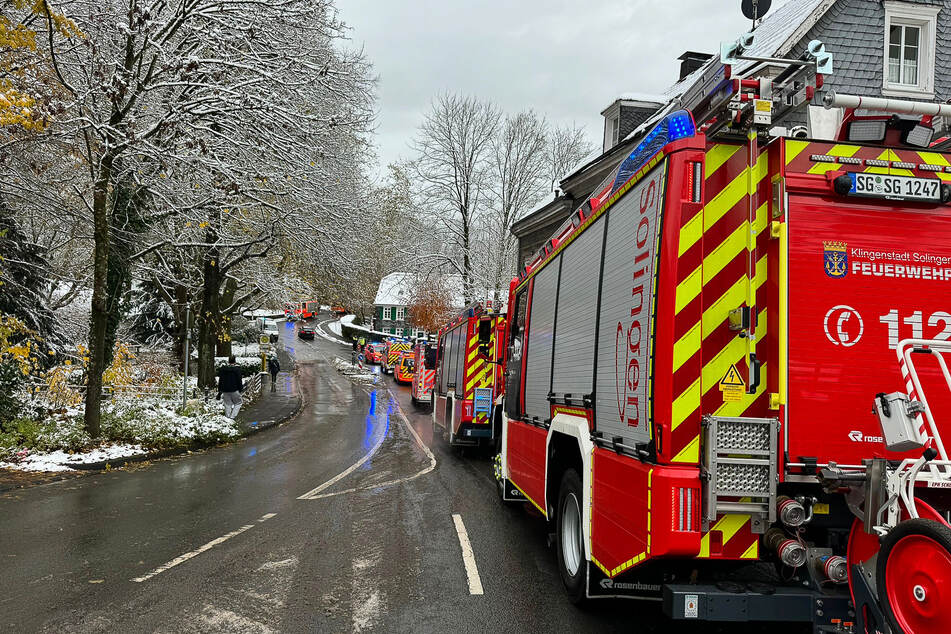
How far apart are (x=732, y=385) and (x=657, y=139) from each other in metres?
1.62

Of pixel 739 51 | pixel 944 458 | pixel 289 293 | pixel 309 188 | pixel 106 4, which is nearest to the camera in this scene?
pixel 944 458

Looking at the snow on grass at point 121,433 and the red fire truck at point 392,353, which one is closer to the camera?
the snow on grass at point 121,433

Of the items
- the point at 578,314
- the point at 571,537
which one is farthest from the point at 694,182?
the point at 571,537

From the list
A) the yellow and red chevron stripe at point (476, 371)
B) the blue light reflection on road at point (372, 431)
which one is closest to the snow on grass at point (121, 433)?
the blue light reflection on road at point (372, 431)

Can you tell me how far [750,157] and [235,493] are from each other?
332 inches

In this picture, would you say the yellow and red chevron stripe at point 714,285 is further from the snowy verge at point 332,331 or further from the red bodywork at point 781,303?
the snowy verge at point 332,331

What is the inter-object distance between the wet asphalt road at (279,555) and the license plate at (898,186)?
3.20 metres

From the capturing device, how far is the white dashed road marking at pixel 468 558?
18.0ft

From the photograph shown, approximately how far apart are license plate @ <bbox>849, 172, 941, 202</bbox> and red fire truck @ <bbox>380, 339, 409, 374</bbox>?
39414 mm

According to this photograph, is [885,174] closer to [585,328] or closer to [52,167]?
[585,328]

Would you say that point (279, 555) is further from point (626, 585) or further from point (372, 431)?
point (372, 431)

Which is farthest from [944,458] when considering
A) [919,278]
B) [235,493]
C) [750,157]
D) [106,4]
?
[106,4]

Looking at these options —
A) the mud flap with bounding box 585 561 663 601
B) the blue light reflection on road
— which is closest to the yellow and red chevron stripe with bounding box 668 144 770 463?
the mud flap with bounding box 585 561 663 601

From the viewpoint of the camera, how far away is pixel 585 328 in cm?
504
